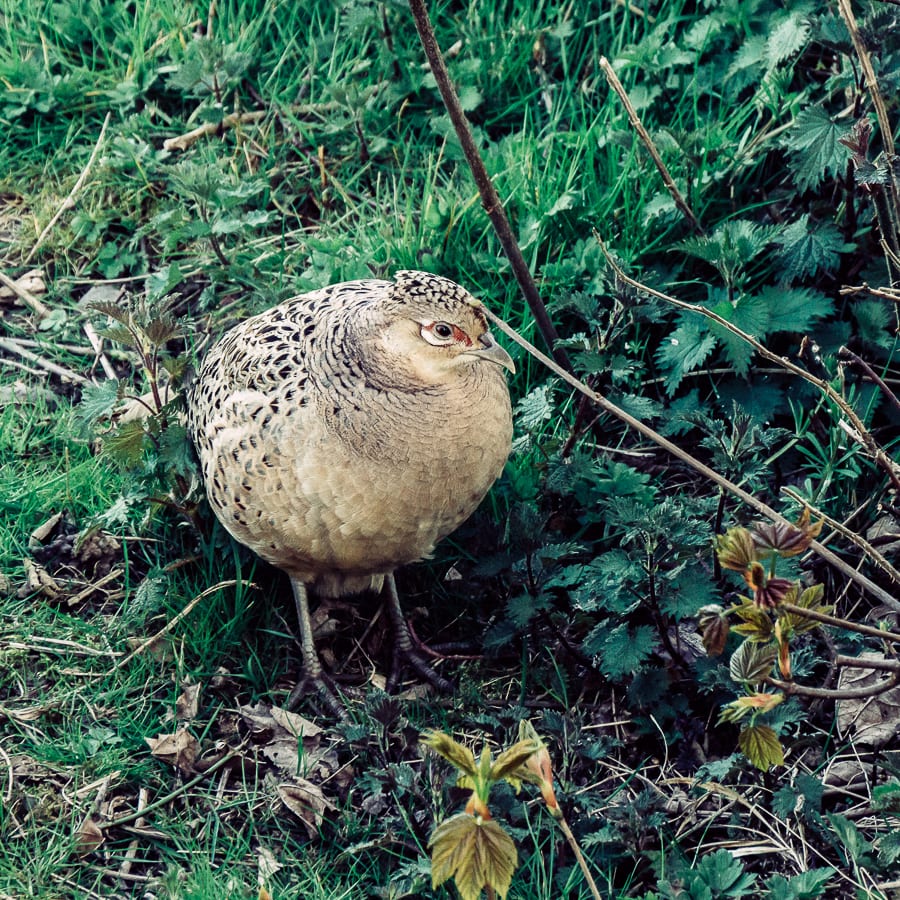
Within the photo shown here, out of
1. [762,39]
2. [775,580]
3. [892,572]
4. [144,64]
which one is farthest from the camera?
[144,64]

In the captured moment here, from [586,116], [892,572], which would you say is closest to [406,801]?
[892,572]

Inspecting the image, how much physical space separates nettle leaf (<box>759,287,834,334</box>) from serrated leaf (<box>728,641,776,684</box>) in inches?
65.5

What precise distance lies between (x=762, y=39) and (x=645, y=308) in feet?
3.86

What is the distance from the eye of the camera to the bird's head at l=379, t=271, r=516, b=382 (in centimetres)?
346

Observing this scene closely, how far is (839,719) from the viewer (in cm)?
349

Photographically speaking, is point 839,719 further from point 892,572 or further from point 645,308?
point 645,308

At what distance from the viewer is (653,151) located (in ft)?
12.4

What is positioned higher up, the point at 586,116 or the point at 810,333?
the point at 586,116

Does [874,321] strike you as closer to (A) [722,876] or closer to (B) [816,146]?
(B) [816,146]

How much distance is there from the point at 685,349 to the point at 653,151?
2.00ft

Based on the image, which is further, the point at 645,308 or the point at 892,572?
the point at 645,308

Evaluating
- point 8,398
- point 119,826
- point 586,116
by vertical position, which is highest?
point 586,116

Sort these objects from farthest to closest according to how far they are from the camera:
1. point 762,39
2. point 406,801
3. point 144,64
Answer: point 144,64 → point 762,39 → point 406,801

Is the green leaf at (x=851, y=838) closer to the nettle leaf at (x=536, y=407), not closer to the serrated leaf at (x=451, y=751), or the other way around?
the serrated leaf at (x=451, y=751)
